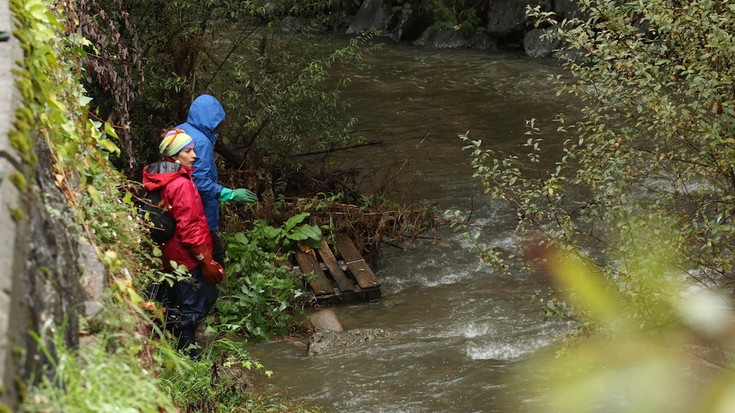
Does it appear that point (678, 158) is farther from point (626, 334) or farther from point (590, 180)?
point (626, 334)

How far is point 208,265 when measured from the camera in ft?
20.2

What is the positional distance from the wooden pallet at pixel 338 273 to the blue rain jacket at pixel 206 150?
2.00 m

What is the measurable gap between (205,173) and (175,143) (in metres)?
0.53

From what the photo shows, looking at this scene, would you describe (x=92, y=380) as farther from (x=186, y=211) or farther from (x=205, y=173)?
(x=205, y=173)

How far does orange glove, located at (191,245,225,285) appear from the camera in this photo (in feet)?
19.9

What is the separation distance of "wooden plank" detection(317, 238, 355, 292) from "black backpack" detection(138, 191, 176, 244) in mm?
2804

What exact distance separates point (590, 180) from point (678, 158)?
0.65 metres

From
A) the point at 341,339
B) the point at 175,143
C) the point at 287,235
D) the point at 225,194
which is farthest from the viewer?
the point at 287,235

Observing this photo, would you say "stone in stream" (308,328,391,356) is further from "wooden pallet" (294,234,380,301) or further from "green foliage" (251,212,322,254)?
"green foliage" (251,212,322,254)

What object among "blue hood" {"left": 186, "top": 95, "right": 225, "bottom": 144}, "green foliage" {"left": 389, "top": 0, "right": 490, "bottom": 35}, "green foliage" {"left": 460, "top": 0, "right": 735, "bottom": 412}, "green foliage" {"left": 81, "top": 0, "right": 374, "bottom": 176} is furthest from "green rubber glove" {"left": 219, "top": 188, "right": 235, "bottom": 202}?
"green foliage" {"left": 389, "top": 0, "right": 490, "bottom": 35}

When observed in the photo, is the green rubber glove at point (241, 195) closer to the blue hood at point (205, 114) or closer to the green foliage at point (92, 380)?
the blue hood at point (205, 114)

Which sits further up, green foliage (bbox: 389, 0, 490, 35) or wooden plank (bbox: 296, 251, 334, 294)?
green foliage (bbox: 389, 0, 490, 35)

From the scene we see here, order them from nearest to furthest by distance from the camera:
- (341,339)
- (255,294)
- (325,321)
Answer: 1. (341,339)
2. (255,294)
3. (325,321)

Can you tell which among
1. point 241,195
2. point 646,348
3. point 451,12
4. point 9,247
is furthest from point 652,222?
point 451,12
